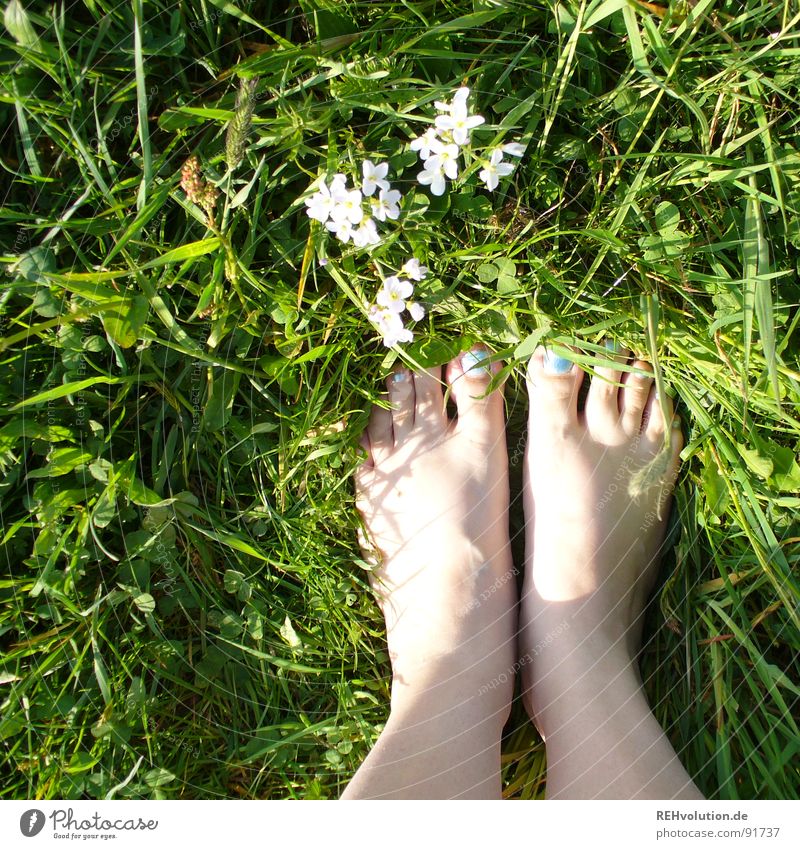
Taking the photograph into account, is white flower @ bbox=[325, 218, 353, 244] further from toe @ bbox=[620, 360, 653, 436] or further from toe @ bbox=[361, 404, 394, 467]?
toe @ bbox=[620, 360, 653, 436]

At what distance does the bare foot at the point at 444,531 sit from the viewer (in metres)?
1.13

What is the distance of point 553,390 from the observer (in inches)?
45.1

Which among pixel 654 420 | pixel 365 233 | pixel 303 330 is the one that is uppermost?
pixel 365 233

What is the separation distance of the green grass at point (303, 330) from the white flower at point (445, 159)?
0.10 metres

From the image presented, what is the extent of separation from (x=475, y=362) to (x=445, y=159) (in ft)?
1.24

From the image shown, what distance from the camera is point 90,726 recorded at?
1049 mm

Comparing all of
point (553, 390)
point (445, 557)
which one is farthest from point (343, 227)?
point (445, 557)

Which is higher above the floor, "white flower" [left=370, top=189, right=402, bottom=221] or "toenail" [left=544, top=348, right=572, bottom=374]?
"white flower" [left=370, top=189, right=402, bottom=221]

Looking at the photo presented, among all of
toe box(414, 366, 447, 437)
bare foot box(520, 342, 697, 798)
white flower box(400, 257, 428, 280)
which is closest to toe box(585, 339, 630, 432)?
bare foot box(520, 342, 697, 798)

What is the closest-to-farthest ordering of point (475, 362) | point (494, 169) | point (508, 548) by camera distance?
1. point (494, 169)
2. point (475, 362)
3. point (508, 548)

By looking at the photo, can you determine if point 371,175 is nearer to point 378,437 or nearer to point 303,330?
point 303,330

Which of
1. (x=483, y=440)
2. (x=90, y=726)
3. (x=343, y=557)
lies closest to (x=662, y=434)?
(x=483, y=440)

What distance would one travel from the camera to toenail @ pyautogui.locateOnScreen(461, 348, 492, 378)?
1.10m

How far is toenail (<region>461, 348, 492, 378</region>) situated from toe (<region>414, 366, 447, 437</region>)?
57 mm
